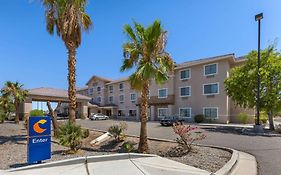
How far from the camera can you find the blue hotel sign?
8.24m

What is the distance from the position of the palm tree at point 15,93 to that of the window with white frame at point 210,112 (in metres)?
29.2

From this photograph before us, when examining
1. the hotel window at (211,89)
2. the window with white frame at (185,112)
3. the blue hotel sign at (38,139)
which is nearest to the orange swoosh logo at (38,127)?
the blue hotel sign at (38,139)

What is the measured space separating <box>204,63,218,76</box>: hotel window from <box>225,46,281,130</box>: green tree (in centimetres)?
1149

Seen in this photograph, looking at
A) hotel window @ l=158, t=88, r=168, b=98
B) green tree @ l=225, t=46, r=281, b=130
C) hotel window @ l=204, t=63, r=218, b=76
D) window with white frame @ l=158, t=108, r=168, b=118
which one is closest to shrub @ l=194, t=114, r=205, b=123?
hotel window @ l=204, t=63, r=218, b=76

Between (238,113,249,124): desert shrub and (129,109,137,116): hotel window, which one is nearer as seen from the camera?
(238,113,249,124): desert shrub

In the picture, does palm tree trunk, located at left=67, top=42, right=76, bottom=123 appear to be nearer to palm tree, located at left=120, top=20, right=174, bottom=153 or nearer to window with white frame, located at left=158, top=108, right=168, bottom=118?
palm tree, located at left=120, top=20, right=174, bottom=153

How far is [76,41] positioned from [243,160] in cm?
1415

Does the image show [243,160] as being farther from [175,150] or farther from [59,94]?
[59,94]

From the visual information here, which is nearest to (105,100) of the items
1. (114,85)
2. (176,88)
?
(114,85)

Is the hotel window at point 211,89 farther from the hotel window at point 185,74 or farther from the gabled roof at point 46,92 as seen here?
the gabled roof at point 46,92

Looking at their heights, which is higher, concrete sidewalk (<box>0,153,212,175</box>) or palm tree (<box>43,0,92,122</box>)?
palm tree (<box>43,0,92,122</box>)

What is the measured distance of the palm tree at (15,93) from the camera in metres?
35.0

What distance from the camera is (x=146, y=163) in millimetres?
8570

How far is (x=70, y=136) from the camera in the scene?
11562 mm
